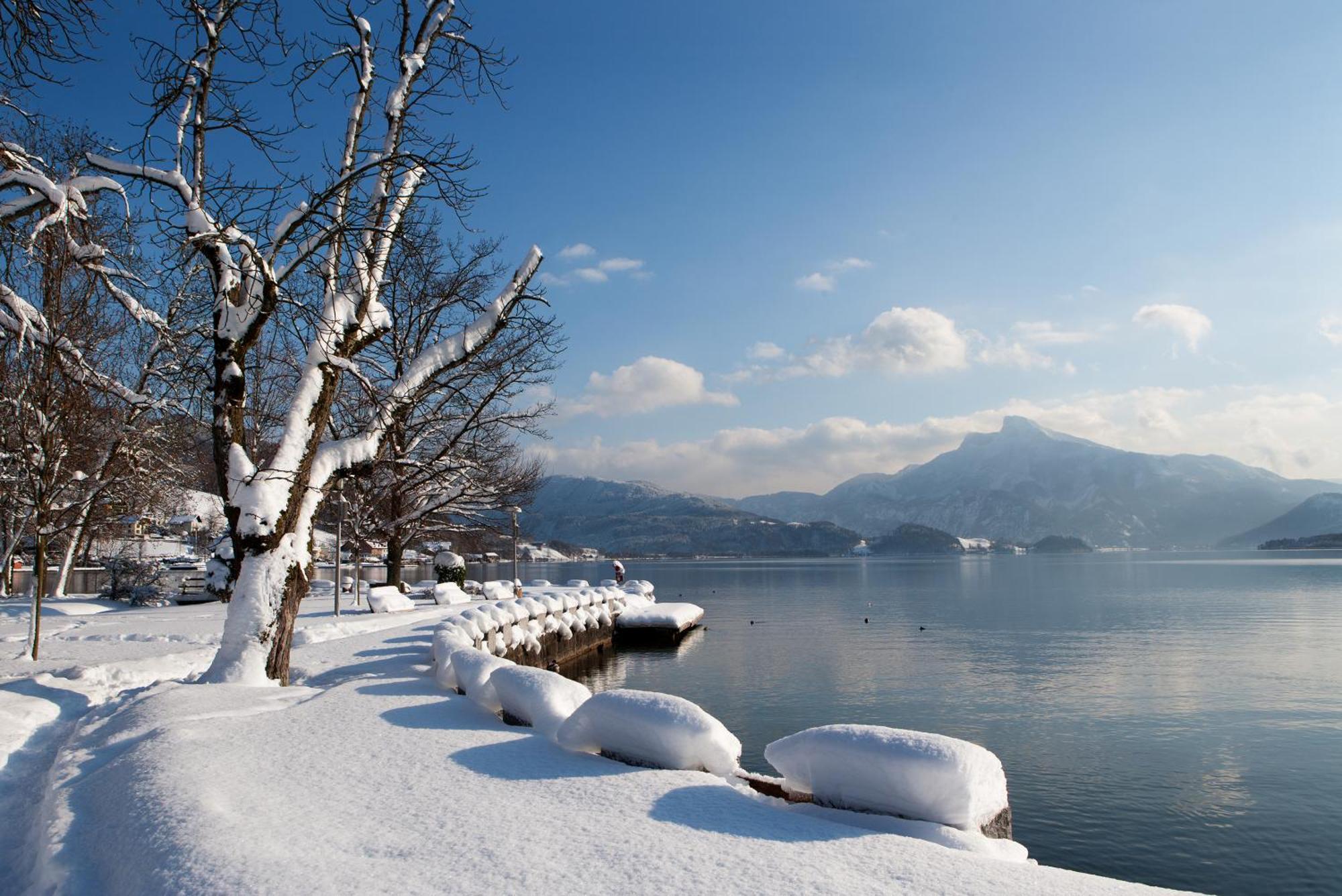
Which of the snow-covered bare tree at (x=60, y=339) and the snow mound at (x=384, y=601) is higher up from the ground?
the snow-covered bare tree at (x=60, y=339)

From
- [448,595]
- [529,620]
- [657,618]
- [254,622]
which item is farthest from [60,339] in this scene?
[657,618]

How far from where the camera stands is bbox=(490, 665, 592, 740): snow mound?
7.47m

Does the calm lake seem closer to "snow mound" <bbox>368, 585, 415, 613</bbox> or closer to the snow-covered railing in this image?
the snow-covered railing

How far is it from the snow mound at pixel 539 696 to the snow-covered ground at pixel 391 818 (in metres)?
0.22

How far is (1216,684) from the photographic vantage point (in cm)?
2077

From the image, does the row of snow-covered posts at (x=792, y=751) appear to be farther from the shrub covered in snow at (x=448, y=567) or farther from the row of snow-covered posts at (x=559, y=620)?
the shrub covered in snow at (x=448, y=567)

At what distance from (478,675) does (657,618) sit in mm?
25334

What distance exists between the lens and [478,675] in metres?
8.90

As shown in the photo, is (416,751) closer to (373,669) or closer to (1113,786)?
(373,669)

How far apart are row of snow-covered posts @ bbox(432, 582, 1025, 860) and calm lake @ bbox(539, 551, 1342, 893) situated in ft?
18.4

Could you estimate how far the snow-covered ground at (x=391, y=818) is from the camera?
13.3 ft

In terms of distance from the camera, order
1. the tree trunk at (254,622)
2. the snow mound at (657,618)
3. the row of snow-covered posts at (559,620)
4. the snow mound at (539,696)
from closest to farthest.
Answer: the snow mound at (539,696) < the tree trunk at (254,622) < the row of snow-covered posts at (559,620) < the snow mound at (657,618)

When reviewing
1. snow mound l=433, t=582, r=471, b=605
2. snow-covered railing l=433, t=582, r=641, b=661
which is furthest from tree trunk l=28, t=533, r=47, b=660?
snow mound l=433, t=582, r=471, b=605

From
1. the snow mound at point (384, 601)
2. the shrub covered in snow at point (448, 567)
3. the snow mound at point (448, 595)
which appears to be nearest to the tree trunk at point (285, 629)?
the snow mound at point (384, 601)
